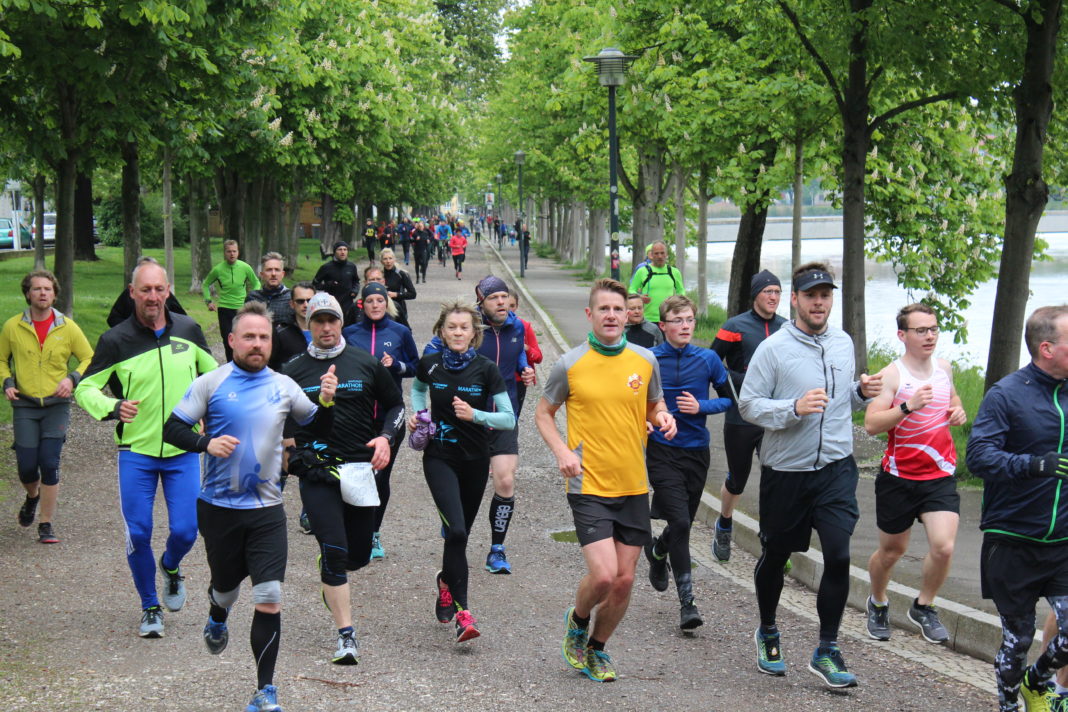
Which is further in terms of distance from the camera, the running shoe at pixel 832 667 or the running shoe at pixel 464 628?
the running shoe at pixel 464 628

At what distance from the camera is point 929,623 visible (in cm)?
727

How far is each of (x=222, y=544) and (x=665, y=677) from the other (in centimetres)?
223

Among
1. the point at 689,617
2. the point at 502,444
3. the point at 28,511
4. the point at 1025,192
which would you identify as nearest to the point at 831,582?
the point at 689,617

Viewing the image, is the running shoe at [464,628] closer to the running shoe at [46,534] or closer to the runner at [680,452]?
the runner at [680,452]

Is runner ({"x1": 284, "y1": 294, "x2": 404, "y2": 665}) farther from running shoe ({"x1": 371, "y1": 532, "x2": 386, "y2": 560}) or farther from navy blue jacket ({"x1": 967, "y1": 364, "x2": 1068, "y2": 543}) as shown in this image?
navy blue jacket ({"x1": 967, "y1": 364, "x2": 1068, "y2": 543})

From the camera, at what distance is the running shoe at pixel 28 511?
380 inches

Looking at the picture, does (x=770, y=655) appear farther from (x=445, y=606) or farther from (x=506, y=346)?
(x=506, y=346)

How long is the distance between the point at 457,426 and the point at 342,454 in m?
0.86

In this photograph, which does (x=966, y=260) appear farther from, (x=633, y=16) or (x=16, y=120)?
(x=16, y=120)

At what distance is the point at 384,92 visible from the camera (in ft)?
110

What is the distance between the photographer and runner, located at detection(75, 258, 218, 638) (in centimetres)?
704

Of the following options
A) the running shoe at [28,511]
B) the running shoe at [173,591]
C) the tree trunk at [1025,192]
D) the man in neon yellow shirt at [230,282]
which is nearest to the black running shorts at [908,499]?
the running shoe at [173,591]

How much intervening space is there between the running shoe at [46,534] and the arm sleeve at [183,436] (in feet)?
12.1

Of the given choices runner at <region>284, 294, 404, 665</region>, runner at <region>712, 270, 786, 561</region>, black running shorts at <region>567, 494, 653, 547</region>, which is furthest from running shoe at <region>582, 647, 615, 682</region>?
runner at <region>712, 270, 786, 561</region>
